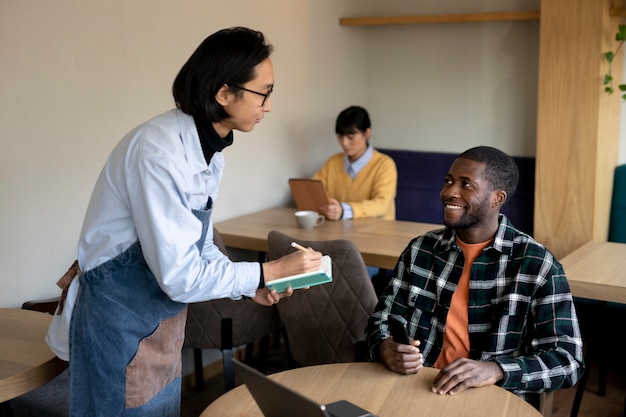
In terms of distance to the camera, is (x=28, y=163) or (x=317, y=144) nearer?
(x=28, y=163)

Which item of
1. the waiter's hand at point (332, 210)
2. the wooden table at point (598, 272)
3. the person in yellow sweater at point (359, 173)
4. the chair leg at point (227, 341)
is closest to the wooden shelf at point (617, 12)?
the wooden table at point (598, 272)

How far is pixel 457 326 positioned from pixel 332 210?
1.64 metres

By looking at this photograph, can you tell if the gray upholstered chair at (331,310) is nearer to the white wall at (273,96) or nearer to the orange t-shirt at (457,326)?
the orange t-shirt at (457,326)

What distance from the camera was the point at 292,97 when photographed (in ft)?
13.7

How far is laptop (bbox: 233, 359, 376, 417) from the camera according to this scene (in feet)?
4.04

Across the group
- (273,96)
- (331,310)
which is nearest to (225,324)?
(331,310)

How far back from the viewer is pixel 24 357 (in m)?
1.98

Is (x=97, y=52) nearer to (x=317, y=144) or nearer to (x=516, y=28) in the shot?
(x=317, y=144)

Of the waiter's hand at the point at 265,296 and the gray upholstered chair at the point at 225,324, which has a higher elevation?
the waiter's hand at the point at 265,296

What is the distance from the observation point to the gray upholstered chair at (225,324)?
292 centimetres

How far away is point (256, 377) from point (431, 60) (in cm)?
359

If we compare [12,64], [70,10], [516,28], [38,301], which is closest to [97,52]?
[70,10]

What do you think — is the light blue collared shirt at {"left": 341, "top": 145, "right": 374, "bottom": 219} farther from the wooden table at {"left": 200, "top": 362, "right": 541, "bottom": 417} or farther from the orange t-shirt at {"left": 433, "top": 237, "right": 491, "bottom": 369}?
the wooden table at {"left": 200, "top": 362, "right": 541, "bottom": 417}

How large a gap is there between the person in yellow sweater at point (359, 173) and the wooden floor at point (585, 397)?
931 millimetres
